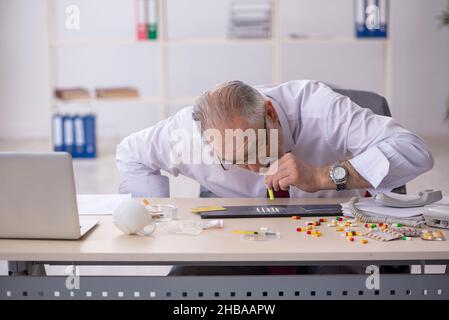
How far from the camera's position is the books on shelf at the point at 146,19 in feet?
16.8

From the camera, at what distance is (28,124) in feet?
19.6

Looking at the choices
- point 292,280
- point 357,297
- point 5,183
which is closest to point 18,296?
point 5,183

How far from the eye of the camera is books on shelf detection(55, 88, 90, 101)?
5.31 m

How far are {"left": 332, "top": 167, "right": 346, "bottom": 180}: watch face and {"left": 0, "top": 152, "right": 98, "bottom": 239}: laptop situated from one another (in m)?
0.66

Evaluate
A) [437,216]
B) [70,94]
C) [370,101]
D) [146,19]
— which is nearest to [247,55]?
[146,19]

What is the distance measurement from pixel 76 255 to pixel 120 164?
0.81m

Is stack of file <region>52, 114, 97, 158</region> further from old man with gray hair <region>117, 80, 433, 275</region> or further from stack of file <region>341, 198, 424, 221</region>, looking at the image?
stack of file <region>341, 198, 424, 221</region>

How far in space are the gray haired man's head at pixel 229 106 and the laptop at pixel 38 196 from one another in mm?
471

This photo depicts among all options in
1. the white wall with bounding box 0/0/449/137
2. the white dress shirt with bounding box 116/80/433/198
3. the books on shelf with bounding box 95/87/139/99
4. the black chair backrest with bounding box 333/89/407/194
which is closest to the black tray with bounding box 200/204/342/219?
the white dress shirt with bounding box 116/80/433/198

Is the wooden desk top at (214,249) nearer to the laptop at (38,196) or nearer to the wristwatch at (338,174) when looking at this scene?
the laptop at (38,196)

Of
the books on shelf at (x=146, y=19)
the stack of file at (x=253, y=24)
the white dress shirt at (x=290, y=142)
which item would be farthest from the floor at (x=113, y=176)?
the white dress shirt at (x=290, y=142)

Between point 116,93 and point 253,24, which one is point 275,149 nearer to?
point 253,24

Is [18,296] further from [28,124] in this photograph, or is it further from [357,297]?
[28,124]
